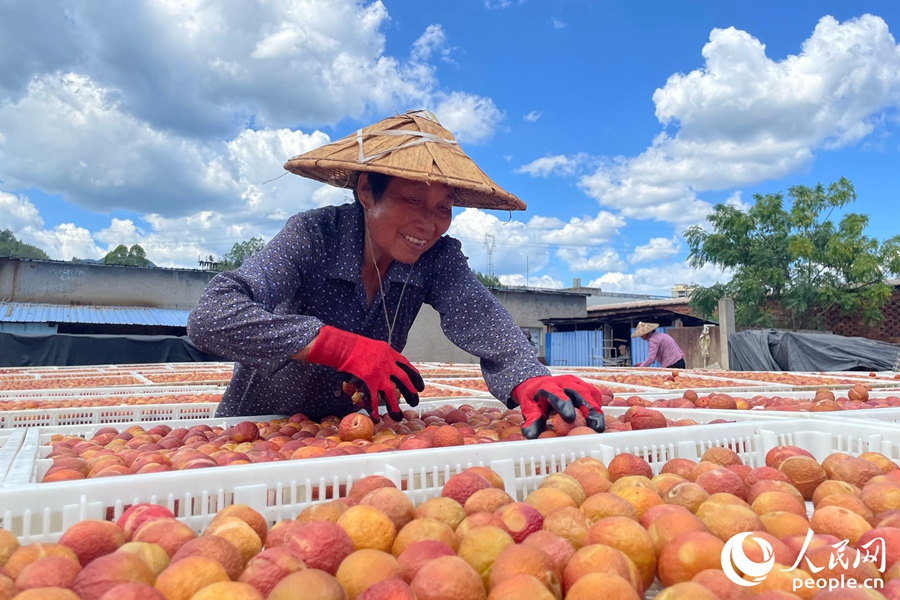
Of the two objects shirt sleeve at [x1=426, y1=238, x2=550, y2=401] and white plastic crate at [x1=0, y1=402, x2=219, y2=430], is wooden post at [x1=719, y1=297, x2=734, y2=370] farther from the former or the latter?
white plastic crate at [x1=0, y1=402, x2=219, y2=430]

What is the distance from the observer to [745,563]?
3.35 feet

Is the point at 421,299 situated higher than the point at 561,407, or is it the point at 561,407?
the point at 421,299

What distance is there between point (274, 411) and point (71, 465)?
1.35 metres

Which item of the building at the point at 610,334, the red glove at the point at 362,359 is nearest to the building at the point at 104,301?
the building at the point at 610,334

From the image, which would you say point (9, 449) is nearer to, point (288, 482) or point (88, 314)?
point (288, 482)

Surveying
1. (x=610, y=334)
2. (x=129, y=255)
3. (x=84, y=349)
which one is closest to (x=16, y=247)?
(x=129, y=255)

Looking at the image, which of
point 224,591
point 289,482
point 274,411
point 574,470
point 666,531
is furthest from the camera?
point 274,411

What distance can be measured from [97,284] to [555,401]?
21596mm

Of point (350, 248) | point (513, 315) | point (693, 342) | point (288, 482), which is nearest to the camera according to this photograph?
point (288, 482)

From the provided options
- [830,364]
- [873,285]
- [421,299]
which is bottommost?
[830,364]

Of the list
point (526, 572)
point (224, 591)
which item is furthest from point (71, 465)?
point (526, 572)

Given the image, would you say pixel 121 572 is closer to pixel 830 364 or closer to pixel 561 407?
pixel 561 407

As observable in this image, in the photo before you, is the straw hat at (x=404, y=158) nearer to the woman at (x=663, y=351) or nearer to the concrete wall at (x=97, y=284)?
the woman at (x=663, y=351)

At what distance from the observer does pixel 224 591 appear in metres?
0.86
